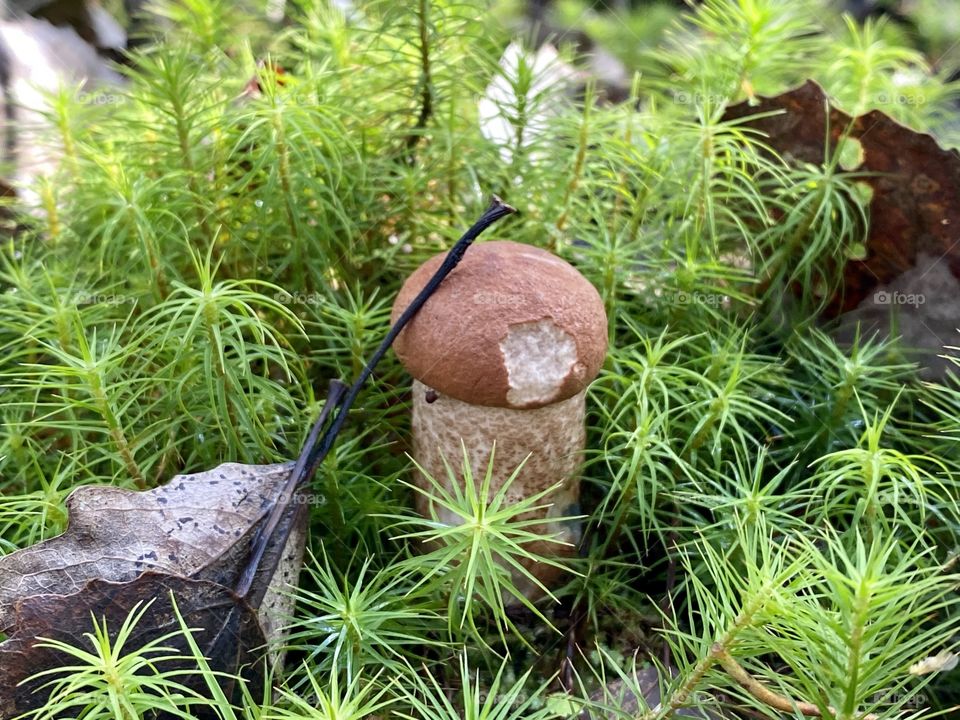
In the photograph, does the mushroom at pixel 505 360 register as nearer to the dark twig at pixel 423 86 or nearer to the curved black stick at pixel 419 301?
the curved black stick at pixel 419 301

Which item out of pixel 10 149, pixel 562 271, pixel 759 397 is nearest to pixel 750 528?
pixel 759 397

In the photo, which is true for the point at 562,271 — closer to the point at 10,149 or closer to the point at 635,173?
the point at 635,173

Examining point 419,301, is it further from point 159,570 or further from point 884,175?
point 884,175

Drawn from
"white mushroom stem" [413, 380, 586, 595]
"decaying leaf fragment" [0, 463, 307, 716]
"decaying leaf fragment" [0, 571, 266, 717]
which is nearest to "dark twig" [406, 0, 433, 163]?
"white mushroom stem" [413, 380, 586, 595]

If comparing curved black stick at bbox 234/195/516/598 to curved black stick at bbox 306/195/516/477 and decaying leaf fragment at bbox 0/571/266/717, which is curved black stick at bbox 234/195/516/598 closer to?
curved black stick at bbox 306/195/516/477

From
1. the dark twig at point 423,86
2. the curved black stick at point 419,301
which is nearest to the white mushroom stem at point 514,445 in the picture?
the curved black stick at point 419,301

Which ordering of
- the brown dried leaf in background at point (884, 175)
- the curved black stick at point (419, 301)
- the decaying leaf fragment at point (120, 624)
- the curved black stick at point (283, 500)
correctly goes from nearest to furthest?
the decaying leaf fragment at point (120, 624)
the curved black stick at point (283, 500)
the curved black stick at point (419, 301)
the brown dried leaf in background at point (884, 175)

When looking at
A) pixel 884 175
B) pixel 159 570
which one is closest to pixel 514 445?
pixel 159 570
